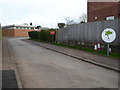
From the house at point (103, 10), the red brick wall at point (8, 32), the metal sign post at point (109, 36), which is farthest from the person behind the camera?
the red brick wall at point (8, 32)

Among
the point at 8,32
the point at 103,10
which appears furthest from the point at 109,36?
the point at 8,32

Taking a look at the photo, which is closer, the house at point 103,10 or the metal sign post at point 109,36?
→ the metal sign post at point 109,36

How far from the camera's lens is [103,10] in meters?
21.5

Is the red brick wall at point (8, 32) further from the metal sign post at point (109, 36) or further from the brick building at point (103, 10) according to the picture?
the metal sign post at point (109, 36)

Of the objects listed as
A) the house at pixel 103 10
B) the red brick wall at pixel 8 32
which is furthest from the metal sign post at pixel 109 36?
the red brick wall at pixel 8 32

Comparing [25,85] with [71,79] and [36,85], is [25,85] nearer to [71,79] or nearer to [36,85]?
[36,85]

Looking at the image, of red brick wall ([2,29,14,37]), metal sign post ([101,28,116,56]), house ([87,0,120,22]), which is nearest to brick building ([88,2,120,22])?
house ([87,0,120,22])

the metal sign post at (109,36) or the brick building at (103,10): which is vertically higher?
the brick building at (103,10)

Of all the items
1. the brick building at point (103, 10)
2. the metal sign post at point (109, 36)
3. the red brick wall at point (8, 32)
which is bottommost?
the metal sign post at point (109, 36)

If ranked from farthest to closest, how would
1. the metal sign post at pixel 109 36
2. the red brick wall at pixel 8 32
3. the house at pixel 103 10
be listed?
the red brick wall at pixel 8 32 < the house at pixel 103 10 < the metal sign post at pixel 109 36

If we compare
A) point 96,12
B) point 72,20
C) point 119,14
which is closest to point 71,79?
point 119,14

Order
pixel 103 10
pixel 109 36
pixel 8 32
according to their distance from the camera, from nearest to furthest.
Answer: pixel 109 36 → pixel 103 10 → pixel 8 32

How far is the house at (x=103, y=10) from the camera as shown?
63.4 ft

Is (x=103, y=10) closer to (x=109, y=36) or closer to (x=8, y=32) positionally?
(x=109, y=36)
